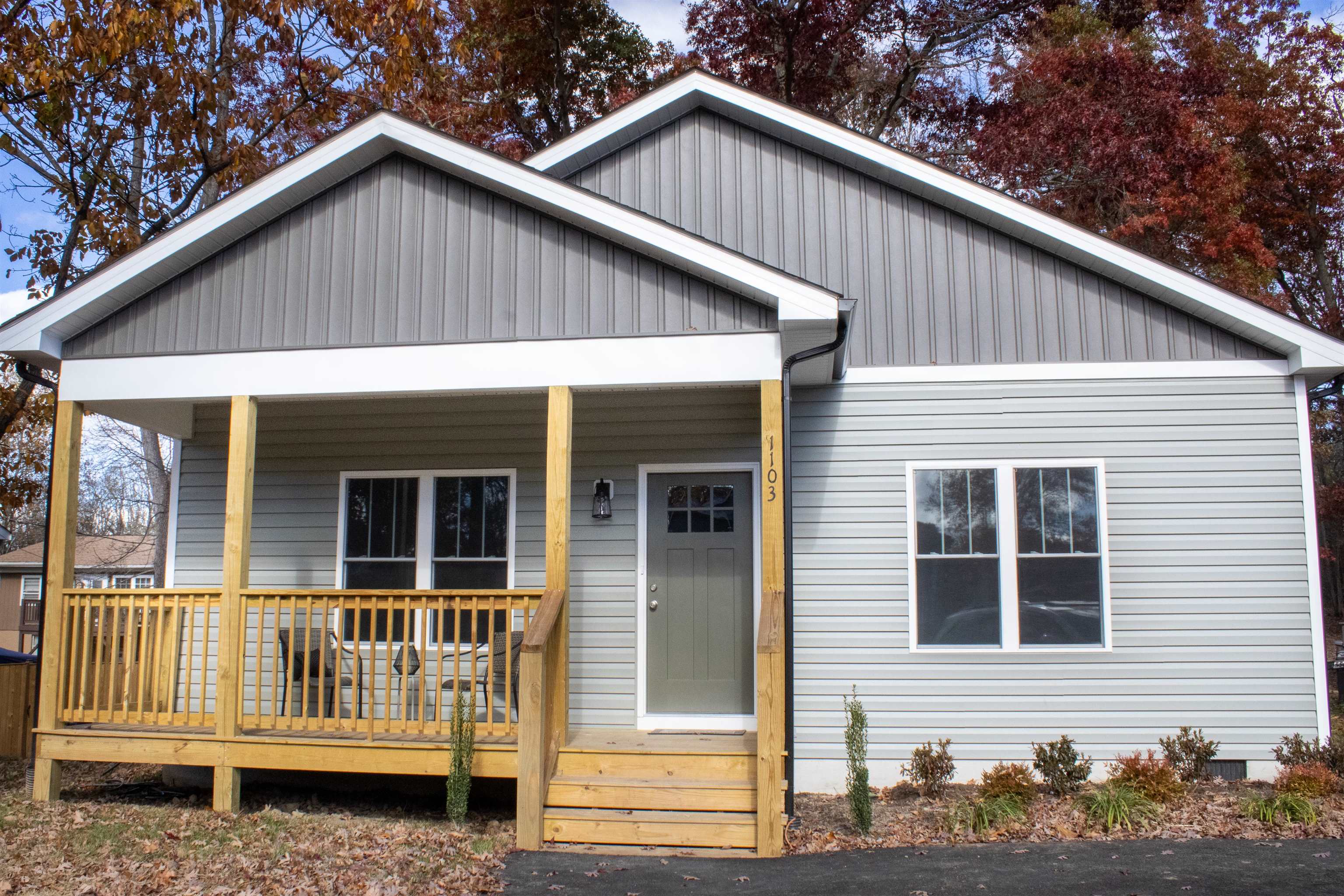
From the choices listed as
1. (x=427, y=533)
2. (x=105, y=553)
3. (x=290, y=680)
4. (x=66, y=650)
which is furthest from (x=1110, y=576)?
(x=105, y=553)

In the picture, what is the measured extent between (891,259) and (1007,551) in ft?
8.10

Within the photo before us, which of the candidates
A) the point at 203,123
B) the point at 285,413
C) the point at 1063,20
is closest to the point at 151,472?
the point at 203,123

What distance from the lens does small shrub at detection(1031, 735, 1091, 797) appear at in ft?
23.4

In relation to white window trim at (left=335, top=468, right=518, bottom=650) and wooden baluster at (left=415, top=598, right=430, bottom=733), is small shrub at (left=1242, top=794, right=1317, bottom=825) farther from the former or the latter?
white window trim at (left=335, top=468, right=518, bottom=650)

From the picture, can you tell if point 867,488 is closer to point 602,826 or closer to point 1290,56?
point 602,826

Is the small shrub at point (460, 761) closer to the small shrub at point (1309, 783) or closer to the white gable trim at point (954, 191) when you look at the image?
the white gable trim at point (954, 191)

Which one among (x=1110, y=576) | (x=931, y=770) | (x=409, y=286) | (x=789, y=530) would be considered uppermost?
(x=409, y=286)

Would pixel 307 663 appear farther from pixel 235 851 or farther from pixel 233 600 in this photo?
pixel 235 851

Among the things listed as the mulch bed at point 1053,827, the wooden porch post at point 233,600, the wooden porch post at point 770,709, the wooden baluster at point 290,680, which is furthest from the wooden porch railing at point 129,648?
the mulch bed at point 1053,827

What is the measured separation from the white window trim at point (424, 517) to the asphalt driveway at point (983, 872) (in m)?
2.92

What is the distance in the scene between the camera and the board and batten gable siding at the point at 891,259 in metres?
7.99

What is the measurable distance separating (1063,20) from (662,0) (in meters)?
7.09

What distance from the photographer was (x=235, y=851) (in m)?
5.92

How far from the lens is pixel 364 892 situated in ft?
17.3
